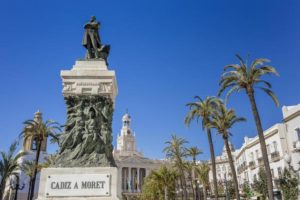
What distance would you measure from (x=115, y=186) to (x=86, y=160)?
1313 millimetres

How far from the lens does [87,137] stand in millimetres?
9539

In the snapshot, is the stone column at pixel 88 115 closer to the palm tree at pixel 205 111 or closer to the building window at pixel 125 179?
the palm tree at pixel 205 111

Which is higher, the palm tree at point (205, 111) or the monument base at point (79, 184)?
the palm tree at point (205, 111)

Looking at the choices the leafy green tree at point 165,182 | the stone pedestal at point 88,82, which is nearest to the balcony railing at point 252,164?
the leafy green tree at point 165,182

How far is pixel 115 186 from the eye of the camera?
Result: 8.67 meters

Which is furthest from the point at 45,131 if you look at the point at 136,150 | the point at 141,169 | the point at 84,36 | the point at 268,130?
the point at 136,150

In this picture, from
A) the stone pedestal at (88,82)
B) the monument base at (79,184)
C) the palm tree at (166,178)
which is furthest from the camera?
the palm tree at (166,178)

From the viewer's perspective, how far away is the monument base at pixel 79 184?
8523 mm

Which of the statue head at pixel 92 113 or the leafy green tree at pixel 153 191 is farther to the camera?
the leafy green tree at pixel 153 191

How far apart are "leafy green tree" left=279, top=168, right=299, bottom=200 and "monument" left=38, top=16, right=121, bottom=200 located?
1161 inches

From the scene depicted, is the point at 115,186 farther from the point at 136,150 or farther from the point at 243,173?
the point at 136,150

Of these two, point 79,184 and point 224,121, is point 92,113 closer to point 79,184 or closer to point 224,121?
point 79,184

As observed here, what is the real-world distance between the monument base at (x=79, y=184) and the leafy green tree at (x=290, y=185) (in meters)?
30.1

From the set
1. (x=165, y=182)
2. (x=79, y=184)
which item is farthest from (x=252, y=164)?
A: (x=79, y=184)
